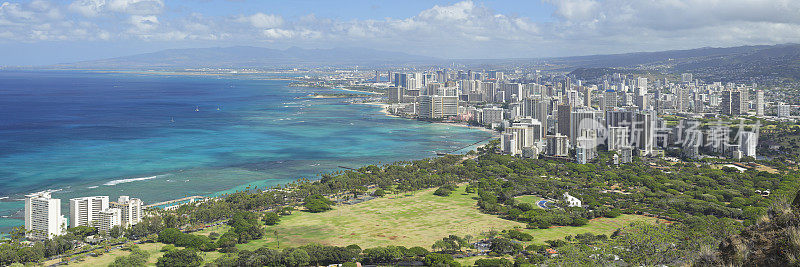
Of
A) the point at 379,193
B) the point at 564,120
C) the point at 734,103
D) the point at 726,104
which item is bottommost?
the point at 379,193

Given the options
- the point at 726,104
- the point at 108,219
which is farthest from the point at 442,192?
the point at 726,104

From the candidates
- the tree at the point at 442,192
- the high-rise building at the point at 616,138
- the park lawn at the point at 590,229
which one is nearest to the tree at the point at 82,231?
the tree at the point at 442,192

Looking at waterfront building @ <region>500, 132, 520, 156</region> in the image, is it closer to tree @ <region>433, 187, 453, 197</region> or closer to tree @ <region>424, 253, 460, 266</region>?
tree @ <region>433, 187, 453, 197</region>

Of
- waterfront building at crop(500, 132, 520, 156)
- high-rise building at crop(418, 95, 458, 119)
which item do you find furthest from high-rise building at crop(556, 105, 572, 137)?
high-rise building at crop(418, 95, 458, 119)

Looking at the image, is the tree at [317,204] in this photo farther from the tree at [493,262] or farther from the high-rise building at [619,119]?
the high-rise building at [619,119]

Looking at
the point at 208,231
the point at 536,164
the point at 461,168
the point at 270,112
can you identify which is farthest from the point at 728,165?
the point at 270,112

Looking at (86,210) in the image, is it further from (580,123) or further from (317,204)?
(580,123)

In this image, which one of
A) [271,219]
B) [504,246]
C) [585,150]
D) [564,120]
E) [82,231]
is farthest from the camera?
[564,120]
